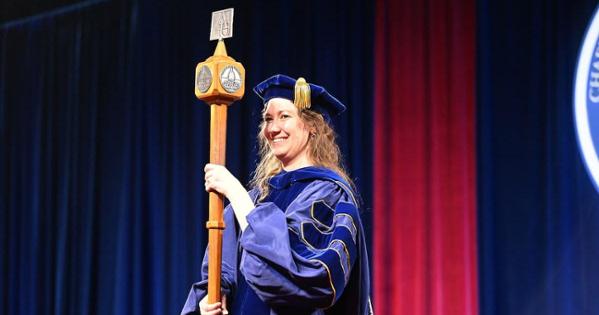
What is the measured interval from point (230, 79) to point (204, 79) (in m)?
0.07

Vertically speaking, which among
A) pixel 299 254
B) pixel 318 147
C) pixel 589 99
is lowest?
pixel 299 254

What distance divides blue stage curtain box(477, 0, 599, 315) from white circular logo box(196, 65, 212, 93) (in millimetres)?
1568

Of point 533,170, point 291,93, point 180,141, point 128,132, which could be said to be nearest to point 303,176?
point 291,93

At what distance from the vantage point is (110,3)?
487 centimetres

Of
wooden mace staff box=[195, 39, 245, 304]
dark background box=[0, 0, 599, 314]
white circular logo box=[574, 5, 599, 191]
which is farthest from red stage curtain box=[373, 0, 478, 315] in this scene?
wooden mace staff box=[195, 39, 245, 304]

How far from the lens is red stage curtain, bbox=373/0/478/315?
11.4 ft

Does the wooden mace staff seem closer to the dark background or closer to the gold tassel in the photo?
the gold tassel

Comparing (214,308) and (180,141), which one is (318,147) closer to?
(214,308)

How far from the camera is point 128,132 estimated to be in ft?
15.1

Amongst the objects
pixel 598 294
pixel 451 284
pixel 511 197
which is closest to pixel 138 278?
pixel 451 284

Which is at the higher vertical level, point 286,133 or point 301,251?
point 286,133

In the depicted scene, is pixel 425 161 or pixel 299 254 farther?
pixel 425 161

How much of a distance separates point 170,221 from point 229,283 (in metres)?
2.24

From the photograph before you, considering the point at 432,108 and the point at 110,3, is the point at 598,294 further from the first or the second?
the point at 110,3
